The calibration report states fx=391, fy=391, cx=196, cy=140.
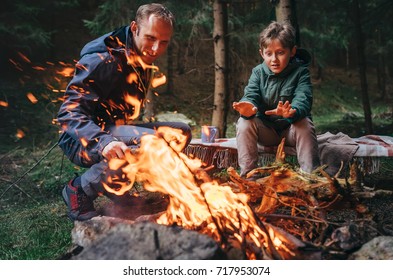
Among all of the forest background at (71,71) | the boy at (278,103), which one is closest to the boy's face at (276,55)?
the boy at (278,103)

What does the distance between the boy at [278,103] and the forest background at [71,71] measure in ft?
2.89

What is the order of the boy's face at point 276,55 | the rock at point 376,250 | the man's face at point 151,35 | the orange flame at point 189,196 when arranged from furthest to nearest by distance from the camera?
the boy's face at point 276,55
the man's face at point 151,35
the orange flame at point 189,196
the rock at point 376,250

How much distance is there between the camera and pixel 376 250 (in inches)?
78.3

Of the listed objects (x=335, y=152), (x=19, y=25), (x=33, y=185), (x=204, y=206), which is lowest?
(x=33, y=185)

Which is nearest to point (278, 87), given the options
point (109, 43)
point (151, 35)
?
point (151, 35)

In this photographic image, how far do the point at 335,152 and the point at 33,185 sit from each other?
3225 mm

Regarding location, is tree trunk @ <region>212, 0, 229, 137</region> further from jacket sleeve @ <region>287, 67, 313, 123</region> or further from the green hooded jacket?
jacket sleeve @ <region>287, 67, 313, 123</region>

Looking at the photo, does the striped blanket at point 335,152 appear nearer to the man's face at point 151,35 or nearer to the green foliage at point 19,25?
the man's face at point 151,35

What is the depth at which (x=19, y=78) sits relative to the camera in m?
9.77

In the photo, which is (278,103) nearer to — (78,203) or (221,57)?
(78,203)

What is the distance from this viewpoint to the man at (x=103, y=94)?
2.68 metres
